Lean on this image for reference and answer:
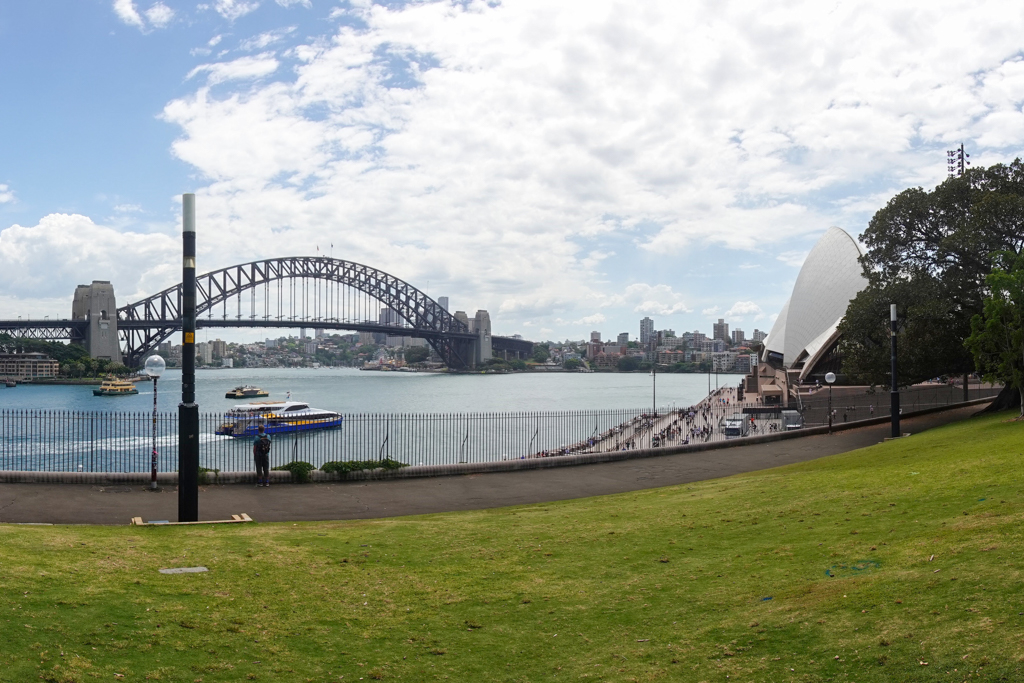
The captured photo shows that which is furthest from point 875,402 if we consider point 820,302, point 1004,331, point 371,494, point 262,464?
point 262,464

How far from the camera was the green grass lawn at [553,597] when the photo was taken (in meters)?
4.74

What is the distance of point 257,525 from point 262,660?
536 centimetres

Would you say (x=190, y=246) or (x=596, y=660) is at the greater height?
(x=190, y=246)

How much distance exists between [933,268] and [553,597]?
24.4m

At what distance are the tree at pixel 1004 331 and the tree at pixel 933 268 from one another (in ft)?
10.9

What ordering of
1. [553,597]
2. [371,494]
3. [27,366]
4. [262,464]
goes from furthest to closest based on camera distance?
[27,366]
[262,464]
[371,494]
[553,597]

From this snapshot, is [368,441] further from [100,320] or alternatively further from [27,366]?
[27,366]

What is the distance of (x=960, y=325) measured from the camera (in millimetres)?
24688

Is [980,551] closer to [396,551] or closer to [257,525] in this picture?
[396,551]

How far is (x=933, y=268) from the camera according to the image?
25.9 metres

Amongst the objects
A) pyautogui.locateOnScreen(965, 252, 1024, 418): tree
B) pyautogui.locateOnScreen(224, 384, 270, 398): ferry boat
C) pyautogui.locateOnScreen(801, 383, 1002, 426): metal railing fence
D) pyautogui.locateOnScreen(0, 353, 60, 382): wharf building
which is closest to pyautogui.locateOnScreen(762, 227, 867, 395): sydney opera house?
pyautogui.locateOnScreen(801, 383, 1002, 426): metal railing fence

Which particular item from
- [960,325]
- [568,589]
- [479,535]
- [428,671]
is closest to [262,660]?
[428,671]

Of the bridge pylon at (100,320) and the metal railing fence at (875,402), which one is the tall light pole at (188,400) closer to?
the metal railing fence at (875,402)

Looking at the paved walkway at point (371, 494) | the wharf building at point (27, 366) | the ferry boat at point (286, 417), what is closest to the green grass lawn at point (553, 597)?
the paved walkway at point (371, 494)
